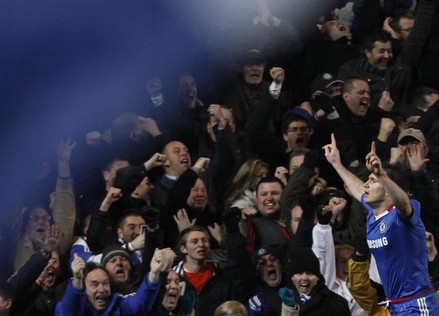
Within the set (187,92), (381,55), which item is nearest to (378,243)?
(187,92)

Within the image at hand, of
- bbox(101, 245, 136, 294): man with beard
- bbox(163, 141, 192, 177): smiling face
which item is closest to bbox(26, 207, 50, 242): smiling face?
bbox(101, 245, 136, 294): man with beard

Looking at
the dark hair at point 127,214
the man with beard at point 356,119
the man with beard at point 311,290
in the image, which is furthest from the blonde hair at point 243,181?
the man with beard at point 311,290

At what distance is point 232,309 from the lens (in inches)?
380

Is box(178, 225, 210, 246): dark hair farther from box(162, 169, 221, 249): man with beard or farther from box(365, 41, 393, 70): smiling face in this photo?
box(365, 41, 393, 70): smiling face

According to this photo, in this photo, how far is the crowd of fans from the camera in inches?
387

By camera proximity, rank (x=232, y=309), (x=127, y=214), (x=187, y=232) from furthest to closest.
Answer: (x=127, y=214), (x=187, y=232), (x=232, y=309)

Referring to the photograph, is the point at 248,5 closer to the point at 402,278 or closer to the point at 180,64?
the point at 180,64

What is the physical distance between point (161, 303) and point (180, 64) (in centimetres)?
404

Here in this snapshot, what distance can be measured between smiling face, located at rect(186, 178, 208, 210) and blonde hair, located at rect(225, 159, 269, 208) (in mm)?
295

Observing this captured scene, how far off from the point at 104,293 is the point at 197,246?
102 centimetres

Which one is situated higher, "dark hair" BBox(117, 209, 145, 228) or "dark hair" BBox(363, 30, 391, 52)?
"dark hair" BBox(117, 209, 145, 228)

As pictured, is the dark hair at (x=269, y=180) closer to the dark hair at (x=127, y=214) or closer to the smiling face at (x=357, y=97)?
the dark hair at (x=127, y=214)

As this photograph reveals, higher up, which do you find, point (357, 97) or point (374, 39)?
point (357, 97)

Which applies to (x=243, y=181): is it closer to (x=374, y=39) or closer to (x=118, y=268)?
(x=118, y=268)
